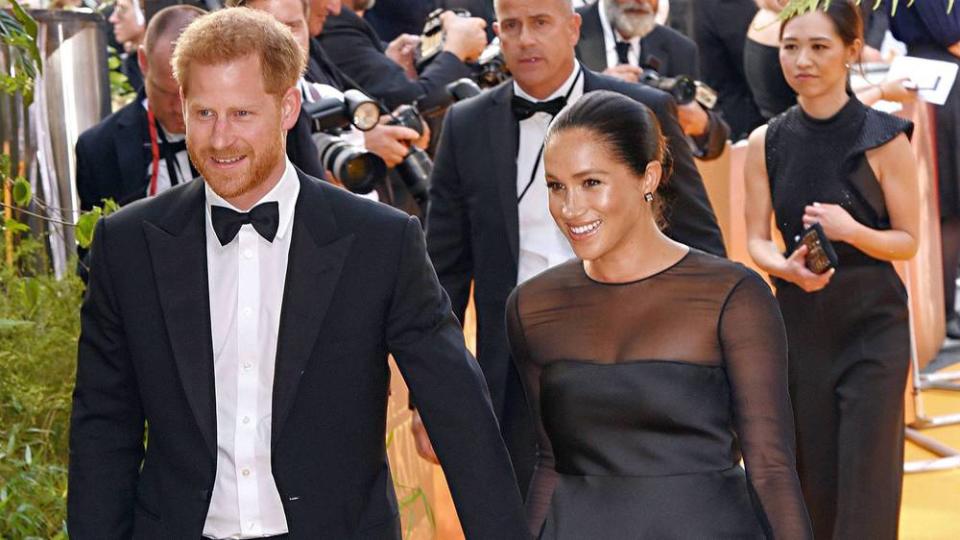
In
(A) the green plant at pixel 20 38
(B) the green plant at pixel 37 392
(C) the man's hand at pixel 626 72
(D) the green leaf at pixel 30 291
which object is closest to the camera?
(A) the green plant at pixel 20 38

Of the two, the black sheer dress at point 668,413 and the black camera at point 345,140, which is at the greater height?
the black camera at point 345,140

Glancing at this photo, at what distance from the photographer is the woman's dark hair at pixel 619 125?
338 cm

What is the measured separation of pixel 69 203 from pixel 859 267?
8.39 feet

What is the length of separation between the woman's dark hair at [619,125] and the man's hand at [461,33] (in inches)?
110

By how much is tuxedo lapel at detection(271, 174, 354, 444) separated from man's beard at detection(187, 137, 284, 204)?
112 millimetres

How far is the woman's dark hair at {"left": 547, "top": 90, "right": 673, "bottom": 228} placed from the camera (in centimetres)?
338

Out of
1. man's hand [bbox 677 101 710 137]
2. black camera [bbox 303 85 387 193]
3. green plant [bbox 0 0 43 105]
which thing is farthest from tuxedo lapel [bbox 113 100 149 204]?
man's hand [bbox 677 101 710 137]

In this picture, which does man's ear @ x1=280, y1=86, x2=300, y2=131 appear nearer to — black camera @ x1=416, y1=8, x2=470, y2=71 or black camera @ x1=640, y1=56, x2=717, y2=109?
black camera @ x1=640, y1=56, x2=717, y2=109

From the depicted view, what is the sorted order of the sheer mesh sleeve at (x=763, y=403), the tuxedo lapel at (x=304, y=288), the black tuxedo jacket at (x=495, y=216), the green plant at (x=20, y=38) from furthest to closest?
1. the black tuxedo jacket at (x=495, y=216)
2. the green plant at (x=20, y=38)
3. the sheer mesh sleeve at (x=763, y=403)
4. the tuxedo lapel at (x=304, y=288)

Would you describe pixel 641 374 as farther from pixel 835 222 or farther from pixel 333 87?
pixel 333 87

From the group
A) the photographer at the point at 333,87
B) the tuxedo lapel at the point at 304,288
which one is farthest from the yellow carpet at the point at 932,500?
the tuxedo lapel at the point at 304,288

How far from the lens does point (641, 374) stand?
3.32 m

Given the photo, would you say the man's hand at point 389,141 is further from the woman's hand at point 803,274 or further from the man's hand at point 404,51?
the man's hand at point 404,51

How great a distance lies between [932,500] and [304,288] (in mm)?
4355
